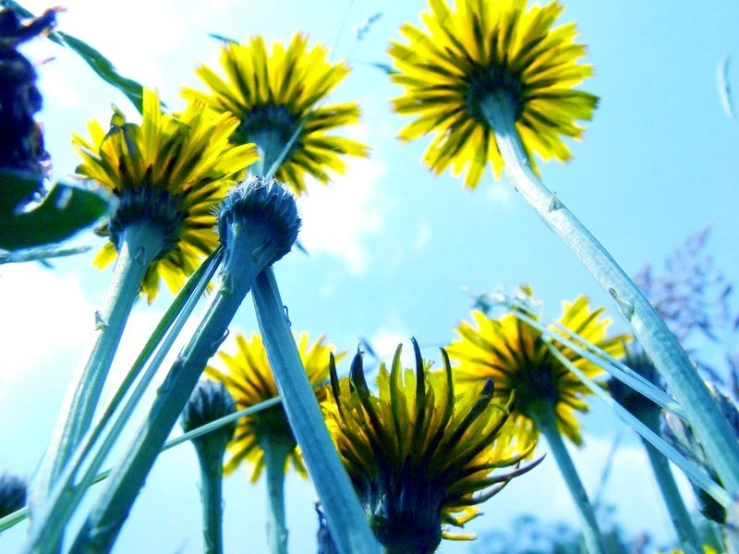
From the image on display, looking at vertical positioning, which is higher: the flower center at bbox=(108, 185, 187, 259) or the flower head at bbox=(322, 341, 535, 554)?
the flower center at bbox=(108, 185, 187, 259)

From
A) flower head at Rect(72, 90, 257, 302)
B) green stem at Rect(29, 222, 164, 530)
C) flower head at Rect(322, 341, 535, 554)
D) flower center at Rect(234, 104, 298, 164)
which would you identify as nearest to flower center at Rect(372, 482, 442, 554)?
flower head at Rect(322, 341, 535, 554)

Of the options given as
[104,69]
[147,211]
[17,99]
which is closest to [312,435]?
[17,99]

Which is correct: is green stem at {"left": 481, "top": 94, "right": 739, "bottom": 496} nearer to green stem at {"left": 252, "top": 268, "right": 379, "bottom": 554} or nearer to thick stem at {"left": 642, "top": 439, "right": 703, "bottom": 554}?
green stem at {"left": 252, "top": 268, "right": 379, "bottom": 554}

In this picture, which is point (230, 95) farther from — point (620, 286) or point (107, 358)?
point (620, 286)

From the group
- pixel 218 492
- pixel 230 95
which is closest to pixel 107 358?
pixel 218 492

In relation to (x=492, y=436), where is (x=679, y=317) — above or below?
above

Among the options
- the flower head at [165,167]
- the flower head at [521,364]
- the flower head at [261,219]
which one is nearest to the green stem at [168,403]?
the flower head at [261,219]
